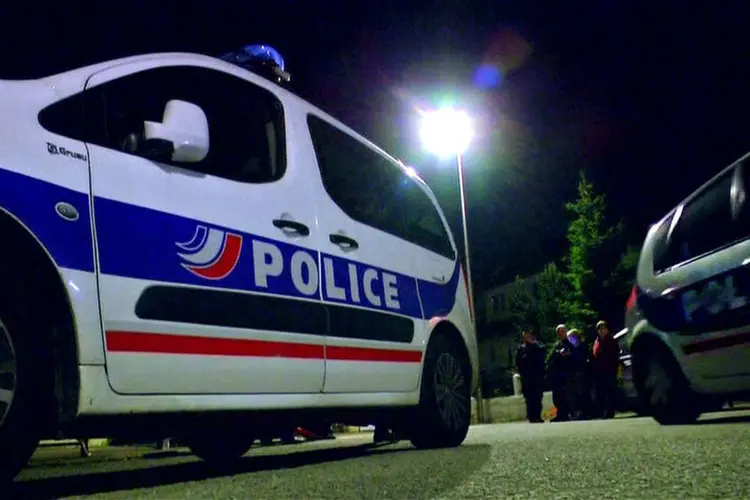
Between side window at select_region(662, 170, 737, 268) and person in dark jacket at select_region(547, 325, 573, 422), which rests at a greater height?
side window at select_region(662, 170, 737, 268)

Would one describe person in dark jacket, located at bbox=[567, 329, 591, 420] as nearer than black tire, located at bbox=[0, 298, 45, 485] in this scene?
No

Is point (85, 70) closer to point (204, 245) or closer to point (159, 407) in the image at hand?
point (204, 245)

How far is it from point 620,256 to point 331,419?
27768 mm

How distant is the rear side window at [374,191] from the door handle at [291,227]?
42cm

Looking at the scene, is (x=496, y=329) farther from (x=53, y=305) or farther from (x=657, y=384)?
(x=53, y=305)

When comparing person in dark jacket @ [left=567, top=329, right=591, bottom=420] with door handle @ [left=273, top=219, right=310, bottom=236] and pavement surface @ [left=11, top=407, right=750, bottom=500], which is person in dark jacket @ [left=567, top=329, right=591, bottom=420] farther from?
door handle @ [left=273, top=219, right=310, bottom=236]

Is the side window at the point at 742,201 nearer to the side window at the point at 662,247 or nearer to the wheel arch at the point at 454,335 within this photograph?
the side window at the point at 662,247

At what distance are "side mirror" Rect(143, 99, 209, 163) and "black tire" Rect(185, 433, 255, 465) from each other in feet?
7.40

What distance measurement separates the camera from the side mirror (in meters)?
3.21

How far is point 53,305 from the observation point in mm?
2859

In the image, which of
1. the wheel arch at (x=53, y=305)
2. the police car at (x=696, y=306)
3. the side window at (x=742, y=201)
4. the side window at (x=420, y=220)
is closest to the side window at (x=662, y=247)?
the police car at (x=696, y=306)

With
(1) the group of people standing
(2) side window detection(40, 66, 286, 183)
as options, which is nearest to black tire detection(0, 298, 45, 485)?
(2) side window detection(40, 66, 286, 183)

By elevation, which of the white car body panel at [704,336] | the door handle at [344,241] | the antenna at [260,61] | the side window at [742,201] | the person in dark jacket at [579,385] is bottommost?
the person in dark jacket at [579,385]

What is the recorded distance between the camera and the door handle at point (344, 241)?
4.23 metres
